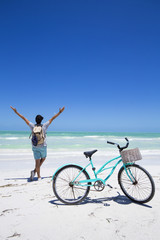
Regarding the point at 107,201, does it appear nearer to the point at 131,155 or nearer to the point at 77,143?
the point at 131,155

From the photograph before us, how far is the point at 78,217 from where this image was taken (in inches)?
107

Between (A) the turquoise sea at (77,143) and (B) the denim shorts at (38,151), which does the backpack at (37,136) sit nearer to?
(B) the denim shorts at (38,151)

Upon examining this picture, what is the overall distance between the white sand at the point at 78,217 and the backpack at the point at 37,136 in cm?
134

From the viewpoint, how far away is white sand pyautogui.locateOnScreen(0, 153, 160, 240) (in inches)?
89.0

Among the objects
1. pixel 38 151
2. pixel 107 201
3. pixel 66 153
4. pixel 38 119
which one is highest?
pixel 38 119

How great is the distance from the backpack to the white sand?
52.9 inches

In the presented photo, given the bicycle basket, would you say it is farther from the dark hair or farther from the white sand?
the dark hair

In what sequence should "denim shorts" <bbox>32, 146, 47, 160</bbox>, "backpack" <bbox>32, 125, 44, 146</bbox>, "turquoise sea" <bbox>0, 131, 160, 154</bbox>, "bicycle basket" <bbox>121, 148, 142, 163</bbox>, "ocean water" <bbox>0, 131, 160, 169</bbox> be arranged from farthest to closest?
"turquoise sea" <bbox>0, 131, 160, 154</bbox> < "ocean water" <bbox>0, 131, 160, 169</bbox> < "denim shorts" <bbox>32, 146, 47, 160</bbox> < "backpack" <bbox>32, 125, 44, 146</bbox> < "bicycle basket" <bbox>121, 148, 142, 163</bbox>

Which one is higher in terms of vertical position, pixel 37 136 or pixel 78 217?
pixel 37 136

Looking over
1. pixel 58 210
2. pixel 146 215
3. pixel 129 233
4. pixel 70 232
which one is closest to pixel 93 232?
pixel 70 232

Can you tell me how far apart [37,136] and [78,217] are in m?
2.51

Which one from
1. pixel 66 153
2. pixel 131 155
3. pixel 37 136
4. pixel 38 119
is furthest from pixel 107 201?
pixel 66 153

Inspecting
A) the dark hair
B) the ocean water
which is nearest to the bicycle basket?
the dark hair

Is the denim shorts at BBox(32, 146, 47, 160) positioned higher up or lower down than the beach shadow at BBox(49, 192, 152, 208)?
higher up
